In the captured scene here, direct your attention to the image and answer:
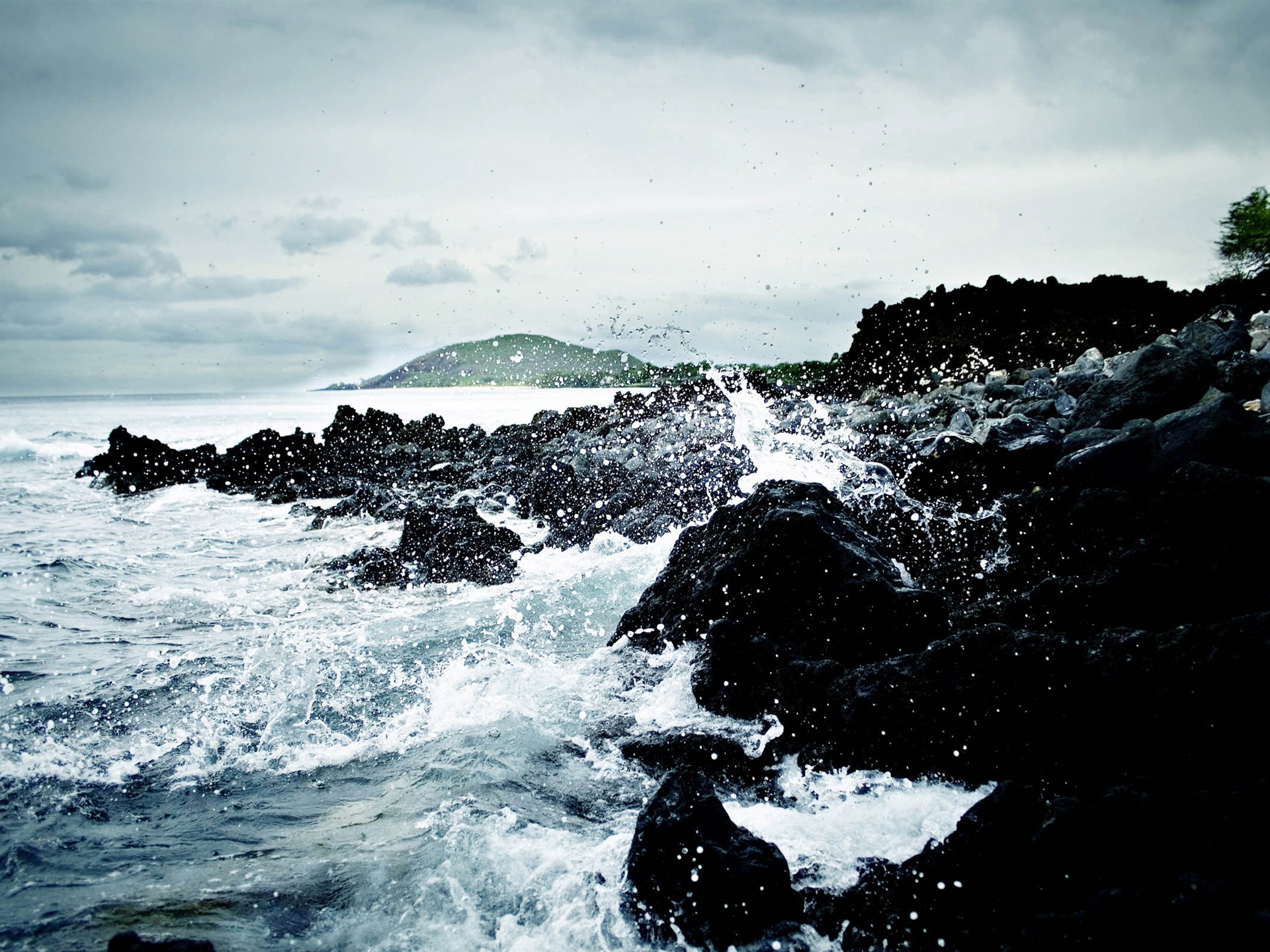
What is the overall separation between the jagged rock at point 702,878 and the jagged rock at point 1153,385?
7.04 metres

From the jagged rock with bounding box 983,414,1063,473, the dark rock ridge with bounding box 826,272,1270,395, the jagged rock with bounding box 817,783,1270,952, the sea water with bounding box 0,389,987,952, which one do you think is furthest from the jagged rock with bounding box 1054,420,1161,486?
the dark rock ridge with bounding box 826,272,1270,395

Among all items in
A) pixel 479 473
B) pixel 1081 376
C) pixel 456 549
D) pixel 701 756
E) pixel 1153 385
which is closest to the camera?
pixel 701 756

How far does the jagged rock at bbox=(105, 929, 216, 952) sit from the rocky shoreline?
1725 mm

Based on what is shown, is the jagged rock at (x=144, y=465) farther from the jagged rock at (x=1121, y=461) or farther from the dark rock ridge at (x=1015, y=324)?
the jagged rock at (x=1121, y=461)

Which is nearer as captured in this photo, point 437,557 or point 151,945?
point 151,945

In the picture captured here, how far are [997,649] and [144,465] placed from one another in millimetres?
24957

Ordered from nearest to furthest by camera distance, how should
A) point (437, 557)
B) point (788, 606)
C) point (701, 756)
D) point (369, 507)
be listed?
point (701, 756), point (788, 606), point (437, 557), point (369, 507)

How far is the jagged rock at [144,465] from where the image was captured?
2156cm

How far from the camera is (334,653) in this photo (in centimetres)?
707

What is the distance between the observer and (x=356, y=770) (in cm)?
493

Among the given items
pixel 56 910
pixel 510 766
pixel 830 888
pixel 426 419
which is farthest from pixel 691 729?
pixel 426 419

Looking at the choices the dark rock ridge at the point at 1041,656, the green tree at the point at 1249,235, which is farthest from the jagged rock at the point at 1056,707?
the green tree at the point at 1249,235

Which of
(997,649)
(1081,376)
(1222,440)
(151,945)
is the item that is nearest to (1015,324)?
(1081,376)

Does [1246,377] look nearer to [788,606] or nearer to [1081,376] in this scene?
[1081,376]
